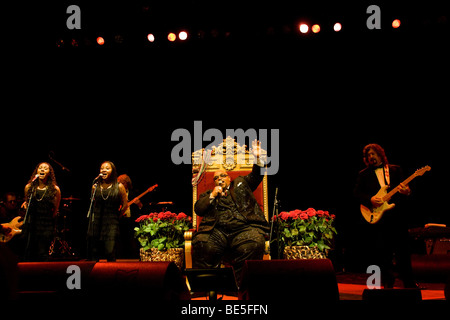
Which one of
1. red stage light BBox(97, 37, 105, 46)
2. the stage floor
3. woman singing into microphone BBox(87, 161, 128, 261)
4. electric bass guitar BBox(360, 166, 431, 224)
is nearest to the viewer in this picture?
the stage floor

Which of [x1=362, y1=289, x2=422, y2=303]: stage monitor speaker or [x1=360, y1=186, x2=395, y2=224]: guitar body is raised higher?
[x1=360, y1=186, x2=395, y2=224]: guitar body

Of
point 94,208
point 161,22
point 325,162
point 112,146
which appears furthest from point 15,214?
point 325,162

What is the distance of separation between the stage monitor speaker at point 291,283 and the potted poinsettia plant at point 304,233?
7.18 feet

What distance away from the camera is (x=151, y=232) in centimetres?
476

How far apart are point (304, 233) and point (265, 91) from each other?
9.93 feet

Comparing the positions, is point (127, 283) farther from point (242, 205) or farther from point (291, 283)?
point (242, 205)

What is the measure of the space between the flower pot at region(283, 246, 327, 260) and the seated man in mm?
532

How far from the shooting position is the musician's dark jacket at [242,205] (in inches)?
161

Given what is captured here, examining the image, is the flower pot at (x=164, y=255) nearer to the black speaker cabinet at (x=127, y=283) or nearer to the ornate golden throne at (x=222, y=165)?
the ornate golden throne at (x=222, y=165)

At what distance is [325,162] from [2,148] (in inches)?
235

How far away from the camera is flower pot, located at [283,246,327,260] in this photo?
4445mm
